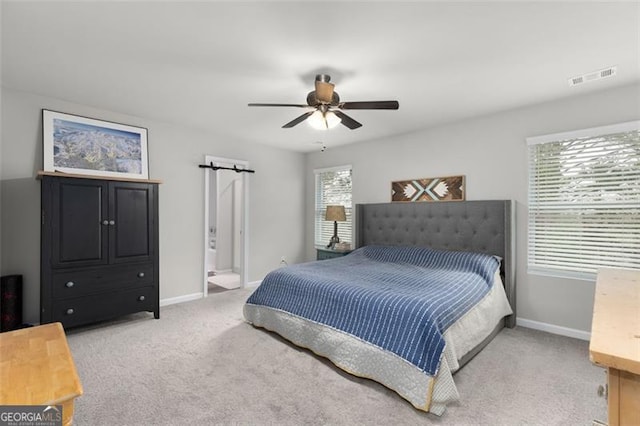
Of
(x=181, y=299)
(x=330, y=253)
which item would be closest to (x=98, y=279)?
(x=181, y=299)

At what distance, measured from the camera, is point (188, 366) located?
2.44 m

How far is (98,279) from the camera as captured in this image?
3115mm

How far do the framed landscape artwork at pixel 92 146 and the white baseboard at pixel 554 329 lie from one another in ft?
16.0

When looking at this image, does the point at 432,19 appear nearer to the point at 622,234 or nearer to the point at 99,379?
the point at 622,234

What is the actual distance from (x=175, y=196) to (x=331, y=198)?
261 centimetres

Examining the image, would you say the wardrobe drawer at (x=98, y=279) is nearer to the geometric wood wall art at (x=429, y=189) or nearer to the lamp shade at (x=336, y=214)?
the lamp shade at (x=336, y=214)

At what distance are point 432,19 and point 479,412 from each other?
8.23ft

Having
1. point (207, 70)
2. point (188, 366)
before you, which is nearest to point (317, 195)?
point (207, 70)

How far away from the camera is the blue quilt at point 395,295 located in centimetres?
202

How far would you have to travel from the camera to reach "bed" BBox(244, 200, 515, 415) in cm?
199

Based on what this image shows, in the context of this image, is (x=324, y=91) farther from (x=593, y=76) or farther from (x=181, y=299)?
(x=181, y=299)

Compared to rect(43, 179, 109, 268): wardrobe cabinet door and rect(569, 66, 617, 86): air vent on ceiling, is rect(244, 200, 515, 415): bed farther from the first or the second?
rect(43, 179, 109, 268): wardrobe cabinet door

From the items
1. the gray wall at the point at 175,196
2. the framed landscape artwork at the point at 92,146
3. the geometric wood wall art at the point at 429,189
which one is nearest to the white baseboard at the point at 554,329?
the geometric wood wall art at the point at 429,189

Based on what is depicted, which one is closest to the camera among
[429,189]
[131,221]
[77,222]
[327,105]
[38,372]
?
[38,372]
